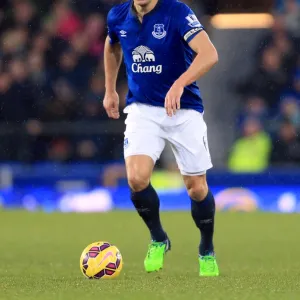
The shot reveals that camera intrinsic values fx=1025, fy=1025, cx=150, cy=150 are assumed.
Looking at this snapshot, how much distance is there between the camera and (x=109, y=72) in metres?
7.70

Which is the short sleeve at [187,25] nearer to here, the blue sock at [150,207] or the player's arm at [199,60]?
the player's arm at [199,60]

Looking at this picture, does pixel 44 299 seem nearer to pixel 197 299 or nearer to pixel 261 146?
pixel 197 299

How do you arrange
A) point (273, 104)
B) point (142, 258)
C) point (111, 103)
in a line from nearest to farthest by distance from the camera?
1. point (111, 103)
2. point (142, 258)
3. point (273, 104)

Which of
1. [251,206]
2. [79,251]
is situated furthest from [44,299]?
[251,206]

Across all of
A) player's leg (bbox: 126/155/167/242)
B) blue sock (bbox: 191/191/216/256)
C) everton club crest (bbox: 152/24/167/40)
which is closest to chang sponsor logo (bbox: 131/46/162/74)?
everton club crest (bbox: 152/24/167/40)

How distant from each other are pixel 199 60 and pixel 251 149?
29.2 feet

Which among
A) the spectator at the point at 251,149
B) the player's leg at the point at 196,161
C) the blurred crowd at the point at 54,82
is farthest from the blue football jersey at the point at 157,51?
the blurred crowd at the point at 54,82

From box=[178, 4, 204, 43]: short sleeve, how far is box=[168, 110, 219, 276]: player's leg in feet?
1.89

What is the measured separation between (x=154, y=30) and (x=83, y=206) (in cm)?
888

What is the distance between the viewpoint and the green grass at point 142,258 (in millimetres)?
5910

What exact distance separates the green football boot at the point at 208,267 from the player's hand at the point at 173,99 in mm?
1139

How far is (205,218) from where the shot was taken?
7.27 m

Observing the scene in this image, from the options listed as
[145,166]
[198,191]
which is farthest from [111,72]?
[198,191]

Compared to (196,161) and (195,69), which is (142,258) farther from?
(195,69)
